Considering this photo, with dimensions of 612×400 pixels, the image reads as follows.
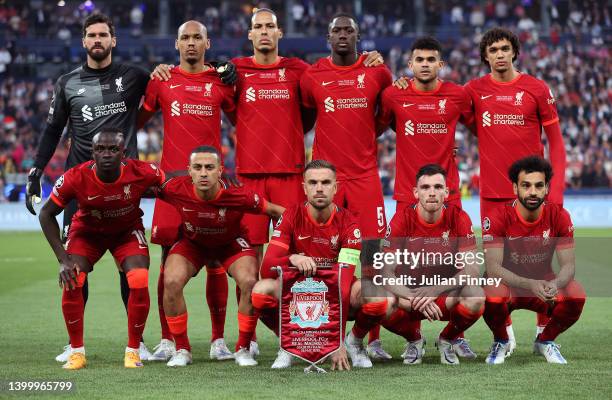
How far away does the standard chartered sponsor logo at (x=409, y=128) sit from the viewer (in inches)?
291

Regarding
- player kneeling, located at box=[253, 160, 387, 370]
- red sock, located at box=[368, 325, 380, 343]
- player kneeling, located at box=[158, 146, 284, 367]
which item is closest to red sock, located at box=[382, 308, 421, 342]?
player kneeling, located at box=[253, 160, 387, 370]

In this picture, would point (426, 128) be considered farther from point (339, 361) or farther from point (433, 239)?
point (339, 361)

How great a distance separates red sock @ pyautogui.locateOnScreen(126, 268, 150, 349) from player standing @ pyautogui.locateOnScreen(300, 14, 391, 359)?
156 centimetres

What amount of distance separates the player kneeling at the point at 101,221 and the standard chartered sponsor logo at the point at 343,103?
1370mm

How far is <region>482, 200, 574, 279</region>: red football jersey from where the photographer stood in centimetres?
684

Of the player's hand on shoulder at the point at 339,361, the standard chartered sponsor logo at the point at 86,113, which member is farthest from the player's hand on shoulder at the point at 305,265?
the standard chartered sponsor logo at the point at 86,113

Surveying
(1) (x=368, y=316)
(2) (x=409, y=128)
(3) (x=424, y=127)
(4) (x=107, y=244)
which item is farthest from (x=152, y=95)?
(1) (x=368, y=316)

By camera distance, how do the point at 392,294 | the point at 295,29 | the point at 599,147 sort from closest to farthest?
the point at 392,294 → the point at 599,147 → the point at 295,29

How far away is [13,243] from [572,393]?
14137 millimetres

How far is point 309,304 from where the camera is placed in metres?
6.46

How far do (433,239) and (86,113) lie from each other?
274 cm

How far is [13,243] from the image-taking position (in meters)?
18.1

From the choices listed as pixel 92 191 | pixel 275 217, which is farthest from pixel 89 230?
pixel 275 217

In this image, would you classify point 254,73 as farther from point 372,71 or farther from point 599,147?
point 599,147
